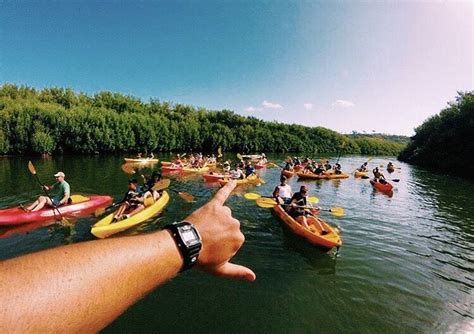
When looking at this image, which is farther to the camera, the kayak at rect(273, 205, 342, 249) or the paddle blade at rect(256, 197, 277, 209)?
the paddle blade at rect(256, 197, 277, 209)

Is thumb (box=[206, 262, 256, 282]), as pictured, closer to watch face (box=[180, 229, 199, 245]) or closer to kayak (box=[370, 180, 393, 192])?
watch face (box=[180, 229, 199, 245])

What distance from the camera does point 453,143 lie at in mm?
47188

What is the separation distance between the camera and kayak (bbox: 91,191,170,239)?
1076 centimetres

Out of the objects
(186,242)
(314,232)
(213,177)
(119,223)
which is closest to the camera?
(186,242)

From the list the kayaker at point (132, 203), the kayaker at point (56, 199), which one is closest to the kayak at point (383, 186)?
the kayaker at point (132, 203)

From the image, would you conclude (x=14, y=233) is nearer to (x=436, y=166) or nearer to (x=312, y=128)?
(x=436, y=166)

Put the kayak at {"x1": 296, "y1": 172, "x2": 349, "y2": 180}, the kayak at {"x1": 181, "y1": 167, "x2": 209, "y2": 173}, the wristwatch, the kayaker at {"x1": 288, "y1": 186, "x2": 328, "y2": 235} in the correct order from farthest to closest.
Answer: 1. the kayak at {"x1": 296, "y1": 172, "x2": 349, "y2": 180}
2. the kayak at {"x1": 181, "y1": 167, "x2": 209, "y2": 173}
3. the kayaker at {"x1": 288, "y1": 186, "x2": 328, "y2": 235}
4. the wristwatch

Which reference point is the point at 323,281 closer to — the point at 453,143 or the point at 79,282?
the point at 79,282

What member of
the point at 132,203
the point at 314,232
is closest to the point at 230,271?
the point at 314,232

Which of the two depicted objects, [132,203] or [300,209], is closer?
[300,209]

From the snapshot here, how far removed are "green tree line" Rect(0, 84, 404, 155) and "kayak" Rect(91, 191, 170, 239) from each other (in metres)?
37.5

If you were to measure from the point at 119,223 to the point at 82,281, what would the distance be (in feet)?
35.9

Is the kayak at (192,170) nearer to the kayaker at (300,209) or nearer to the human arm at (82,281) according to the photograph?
the kayaker at (300,209)

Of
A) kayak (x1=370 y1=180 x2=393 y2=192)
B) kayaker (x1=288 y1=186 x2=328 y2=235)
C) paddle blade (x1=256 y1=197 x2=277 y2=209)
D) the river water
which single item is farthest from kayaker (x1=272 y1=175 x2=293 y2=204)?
kayak (x1=370 y1=180 x2=393 y2=192)
